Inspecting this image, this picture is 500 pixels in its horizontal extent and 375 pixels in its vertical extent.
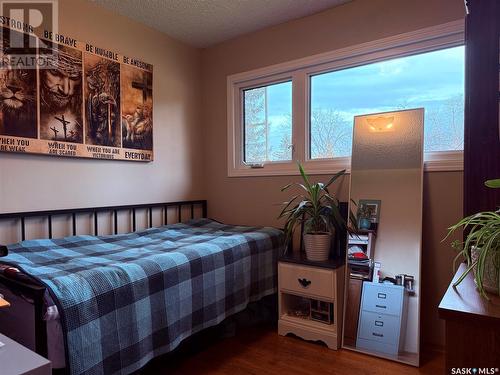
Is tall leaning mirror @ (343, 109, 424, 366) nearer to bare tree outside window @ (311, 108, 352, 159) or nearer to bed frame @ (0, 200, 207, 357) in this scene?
bare tree outside window @ (311, 108, 352, 159)

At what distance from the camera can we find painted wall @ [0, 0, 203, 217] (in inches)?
76.8

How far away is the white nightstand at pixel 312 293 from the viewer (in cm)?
205

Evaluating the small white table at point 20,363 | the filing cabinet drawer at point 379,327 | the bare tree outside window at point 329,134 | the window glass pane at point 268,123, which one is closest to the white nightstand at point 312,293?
the filing cabinet drawer at point 379,327

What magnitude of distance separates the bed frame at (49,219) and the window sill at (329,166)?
1.84ft

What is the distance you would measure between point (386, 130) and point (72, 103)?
2.09m

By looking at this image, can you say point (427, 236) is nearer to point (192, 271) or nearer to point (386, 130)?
Answer: point (386, 130)

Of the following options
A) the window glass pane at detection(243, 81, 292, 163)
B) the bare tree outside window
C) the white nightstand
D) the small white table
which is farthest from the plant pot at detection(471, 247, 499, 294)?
the window glass pane at detection(243, 81, 292, 163)

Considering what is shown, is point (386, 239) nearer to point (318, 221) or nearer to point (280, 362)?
point (318, 221)

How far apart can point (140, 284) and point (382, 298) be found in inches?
56.4

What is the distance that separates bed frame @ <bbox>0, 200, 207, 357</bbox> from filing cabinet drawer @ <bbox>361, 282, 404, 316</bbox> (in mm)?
1641

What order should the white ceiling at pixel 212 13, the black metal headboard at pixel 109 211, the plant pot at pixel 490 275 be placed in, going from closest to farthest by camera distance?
the plant pot at pixel 490 275 < the black metal headboard at pixel 109 211 < the white ceiling at pixel 212 13

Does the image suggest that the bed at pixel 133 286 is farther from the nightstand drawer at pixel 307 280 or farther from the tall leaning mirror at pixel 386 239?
the tall leaning mirror at pixel 386 239

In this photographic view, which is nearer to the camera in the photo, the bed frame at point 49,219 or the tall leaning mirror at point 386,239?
the bed frame at point 49,219

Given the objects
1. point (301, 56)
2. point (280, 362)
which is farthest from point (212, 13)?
point (280, 362)
